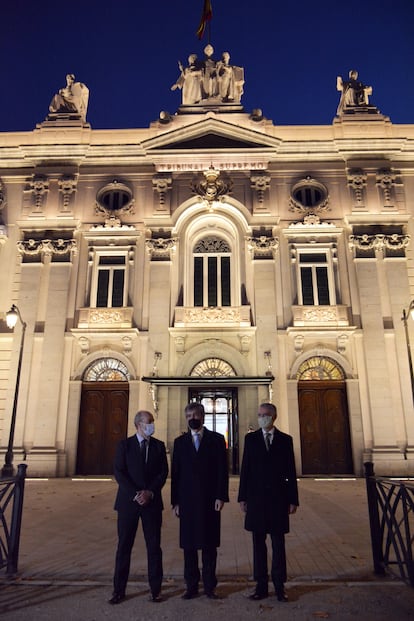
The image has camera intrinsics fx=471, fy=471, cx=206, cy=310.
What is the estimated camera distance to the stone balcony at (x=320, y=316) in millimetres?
19984

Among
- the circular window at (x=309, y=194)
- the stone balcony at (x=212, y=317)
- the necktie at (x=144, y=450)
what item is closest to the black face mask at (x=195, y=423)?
the necktie at (x=144, y=450)

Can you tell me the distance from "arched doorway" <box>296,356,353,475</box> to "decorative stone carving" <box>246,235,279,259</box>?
16.2 feet

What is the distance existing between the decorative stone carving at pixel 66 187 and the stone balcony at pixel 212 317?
7493 mm

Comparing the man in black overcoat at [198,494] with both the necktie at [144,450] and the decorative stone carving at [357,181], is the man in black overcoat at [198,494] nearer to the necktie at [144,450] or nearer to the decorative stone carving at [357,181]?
the necktie at [144,450]

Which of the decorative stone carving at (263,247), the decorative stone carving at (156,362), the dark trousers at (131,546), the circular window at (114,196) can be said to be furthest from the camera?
the circular window at (114,196)

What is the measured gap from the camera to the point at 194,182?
876 inches

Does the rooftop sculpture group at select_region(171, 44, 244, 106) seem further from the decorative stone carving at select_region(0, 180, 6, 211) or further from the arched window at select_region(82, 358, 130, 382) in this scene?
the arched window at select_region(82, 358, 130, 382)

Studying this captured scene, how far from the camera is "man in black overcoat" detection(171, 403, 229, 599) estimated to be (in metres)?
5.65

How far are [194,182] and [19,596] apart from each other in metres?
19.1

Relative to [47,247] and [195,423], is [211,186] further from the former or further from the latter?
[195,423]

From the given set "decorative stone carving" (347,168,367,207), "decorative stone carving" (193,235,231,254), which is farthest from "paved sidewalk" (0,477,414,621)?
"decorative stone carving" (347,168,367,207)

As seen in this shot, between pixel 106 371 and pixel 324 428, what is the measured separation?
30.8 feet

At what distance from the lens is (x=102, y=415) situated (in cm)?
1948

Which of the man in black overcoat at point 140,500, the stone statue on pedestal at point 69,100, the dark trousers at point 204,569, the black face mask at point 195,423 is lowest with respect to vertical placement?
the dark trousers at point 204,569
